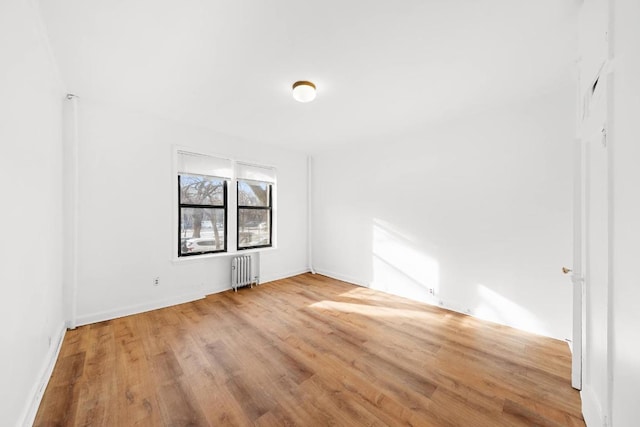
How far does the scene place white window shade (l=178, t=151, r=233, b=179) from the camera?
12.1ft

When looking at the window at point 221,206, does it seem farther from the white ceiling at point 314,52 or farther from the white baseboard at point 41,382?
the white baseboard at point 41,382

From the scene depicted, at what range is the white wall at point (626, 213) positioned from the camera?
0.79 meters

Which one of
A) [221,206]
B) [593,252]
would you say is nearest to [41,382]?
[221,206]

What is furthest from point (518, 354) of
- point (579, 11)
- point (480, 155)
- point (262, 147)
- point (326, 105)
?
point (262, 147)

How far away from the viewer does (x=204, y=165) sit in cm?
388

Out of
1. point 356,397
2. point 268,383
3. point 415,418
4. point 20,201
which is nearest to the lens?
point 20,201

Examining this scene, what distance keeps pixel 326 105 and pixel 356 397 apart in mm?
3046

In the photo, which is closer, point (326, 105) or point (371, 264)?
point (326, 105)

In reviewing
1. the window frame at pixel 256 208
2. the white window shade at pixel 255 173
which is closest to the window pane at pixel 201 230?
the window frame at pixel 256 208

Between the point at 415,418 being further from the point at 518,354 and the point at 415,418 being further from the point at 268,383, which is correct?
the point at 518,354

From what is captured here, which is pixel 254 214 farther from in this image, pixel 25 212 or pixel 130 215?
pixel 25 212

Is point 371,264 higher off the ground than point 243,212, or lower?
lower

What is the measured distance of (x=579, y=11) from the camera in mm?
1574

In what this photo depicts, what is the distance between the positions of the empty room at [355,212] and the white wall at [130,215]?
3 cm
